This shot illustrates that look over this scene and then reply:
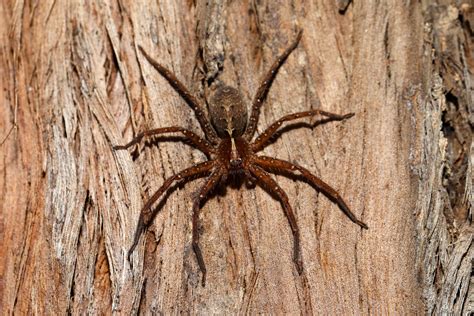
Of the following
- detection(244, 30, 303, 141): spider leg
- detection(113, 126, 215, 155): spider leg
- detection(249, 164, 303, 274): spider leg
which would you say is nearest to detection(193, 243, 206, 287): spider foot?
detection(249, 164, 303, 274): spider leg

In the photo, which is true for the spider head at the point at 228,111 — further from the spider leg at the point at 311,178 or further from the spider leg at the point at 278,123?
the spider leg at the point at 311,178

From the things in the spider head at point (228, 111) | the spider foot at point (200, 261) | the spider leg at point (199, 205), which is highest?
the spider head at point (228, 111)

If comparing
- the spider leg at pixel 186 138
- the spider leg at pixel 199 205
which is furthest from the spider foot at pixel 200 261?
the spider leg at pixel 186 138

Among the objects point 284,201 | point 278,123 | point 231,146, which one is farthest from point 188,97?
point 284,201

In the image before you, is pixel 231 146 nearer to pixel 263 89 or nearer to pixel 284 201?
pixel 263 89

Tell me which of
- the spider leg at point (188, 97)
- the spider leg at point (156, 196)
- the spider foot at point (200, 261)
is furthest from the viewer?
the spider leg at point (188, 97)

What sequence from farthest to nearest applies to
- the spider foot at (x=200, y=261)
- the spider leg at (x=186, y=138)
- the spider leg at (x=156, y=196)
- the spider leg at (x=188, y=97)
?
the spider leg at (x=188, y=97), the spider leg at (x=186, y=138), the spider leg at (x=156, y=196), the spider foot at (x=200, y=261)

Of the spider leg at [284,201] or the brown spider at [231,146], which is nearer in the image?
the spider leg at [284,201]

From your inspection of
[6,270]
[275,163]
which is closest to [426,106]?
[275,163]
